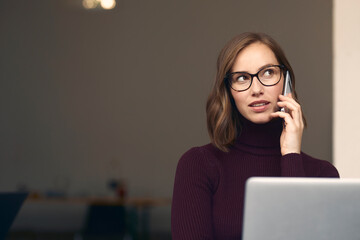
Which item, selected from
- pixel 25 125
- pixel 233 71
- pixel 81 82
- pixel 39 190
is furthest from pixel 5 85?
pixel 233 71

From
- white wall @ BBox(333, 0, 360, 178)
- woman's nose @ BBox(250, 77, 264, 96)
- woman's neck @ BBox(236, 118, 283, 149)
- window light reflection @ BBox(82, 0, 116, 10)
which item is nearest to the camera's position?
woman's nose @ BBox(250, 77, 264, 96)

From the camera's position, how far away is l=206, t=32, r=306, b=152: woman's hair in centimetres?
149

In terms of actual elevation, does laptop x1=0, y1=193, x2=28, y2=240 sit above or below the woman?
below

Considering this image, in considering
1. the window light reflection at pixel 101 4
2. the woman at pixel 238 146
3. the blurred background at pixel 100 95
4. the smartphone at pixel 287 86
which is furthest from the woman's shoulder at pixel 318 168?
the window light reflection at pixel 101 4

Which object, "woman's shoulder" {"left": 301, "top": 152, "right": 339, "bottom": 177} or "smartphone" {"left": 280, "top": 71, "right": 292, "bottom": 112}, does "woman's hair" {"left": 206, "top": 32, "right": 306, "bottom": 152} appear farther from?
"woman's shoulder" {"left": 301, "top": 152, "right": 339, "bottom": 177}

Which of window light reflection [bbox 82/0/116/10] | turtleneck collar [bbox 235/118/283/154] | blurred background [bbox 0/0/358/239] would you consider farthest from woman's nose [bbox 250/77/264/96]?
window light reflection [bbox 82/0/116/10]

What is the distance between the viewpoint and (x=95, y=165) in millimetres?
6477

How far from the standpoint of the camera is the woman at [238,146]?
1383 mm

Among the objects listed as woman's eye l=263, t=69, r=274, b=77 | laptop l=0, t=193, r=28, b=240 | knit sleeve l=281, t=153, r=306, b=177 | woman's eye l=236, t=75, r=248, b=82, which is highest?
woman's eye l=263, t=69, r=274, b=77

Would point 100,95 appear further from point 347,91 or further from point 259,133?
point 259,133

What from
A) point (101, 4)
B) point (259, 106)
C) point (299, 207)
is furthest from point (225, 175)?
point (101, 4)

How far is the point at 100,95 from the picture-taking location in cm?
652

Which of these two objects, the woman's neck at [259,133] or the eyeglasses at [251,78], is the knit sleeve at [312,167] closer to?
the woman's neck at [259,133]

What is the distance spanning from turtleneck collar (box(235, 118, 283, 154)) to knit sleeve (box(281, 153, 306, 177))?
140 mm
